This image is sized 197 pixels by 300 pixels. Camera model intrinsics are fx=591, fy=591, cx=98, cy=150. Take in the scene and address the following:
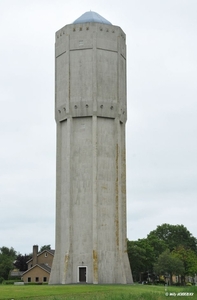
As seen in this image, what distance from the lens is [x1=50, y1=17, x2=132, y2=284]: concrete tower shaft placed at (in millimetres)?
56500

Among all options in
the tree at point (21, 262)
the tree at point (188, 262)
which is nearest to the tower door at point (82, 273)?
the tree at point (188, 262)

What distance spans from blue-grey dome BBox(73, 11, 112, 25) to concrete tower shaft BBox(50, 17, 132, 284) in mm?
1002

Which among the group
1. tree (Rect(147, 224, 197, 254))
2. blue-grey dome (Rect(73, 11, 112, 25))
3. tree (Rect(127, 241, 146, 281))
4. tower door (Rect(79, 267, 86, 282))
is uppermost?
blue-grey dome (Rect(73, 11, 112, 25))

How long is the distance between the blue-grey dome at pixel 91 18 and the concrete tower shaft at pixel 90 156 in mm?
1002

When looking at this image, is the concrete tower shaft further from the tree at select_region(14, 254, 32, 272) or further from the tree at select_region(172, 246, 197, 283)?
the tree at select_region(14, 254, 32, 272)

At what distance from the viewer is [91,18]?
62.4 metres

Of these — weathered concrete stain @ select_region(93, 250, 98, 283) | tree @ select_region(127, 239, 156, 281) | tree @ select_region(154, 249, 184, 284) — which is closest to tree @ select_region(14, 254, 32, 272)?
tree @ select_region(127, 239, 156, 281)

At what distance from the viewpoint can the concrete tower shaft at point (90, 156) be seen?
56.5 m

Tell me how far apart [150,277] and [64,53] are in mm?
44066

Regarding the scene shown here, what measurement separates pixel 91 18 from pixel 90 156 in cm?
1512

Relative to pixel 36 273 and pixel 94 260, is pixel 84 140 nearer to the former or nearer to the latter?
pixel 94 260

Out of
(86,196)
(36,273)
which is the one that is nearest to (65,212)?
(86,196)

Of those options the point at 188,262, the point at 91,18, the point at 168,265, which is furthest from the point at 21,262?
the point at 91,18

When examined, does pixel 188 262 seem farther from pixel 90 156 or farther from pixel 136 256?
pixel 90 156
